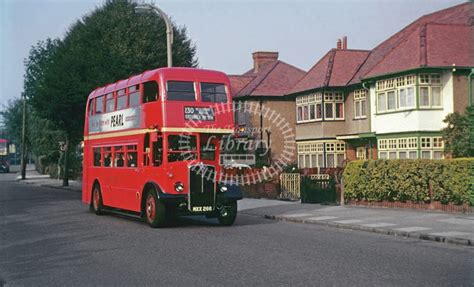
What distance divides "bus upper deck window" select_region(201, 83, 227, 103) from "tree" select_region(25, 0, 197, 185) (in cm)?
1560

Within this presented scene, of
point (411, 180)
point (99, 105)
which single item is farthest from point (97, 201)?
point (411, 180)

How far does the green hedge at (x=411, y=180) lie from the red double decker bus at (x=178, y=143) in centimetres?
628

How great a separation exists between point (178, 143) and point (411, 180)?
8.00 meters


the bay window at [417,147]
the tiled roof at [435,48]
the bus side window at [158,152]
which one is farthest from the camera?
the bay window at [417,147]

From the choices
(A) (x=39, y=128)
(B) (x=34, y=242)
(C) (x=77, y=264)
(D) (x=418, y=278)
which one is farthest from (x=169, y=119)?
(A) (x=39, y=128)

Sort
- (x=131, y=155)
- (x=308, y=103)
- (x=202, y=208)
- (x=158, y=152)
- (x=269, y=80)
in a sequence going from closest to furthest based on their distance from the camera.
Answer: (x=202, y=208), (x=158, y=152), (x=131, y=155), (x=308, y=103), (x=269, y=80)

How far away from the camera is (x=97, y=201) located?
21.7m

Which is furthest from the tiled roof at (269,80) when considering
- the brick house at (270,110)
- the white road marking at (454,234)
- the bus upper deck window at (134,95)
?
the white road marking at (454,234)

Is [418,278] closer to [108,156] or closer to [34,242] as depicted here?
[34,242]

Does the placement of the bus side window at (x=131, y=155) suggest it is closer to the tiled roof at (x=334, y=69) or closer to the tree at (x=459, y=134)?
the tree at (x=459, y=134)

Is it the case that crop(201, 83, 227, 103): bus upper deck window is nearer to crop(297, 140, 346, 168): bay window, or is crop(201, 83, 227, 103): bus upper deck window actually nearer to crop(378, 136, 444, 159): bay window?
crop(378, 136, 444, 159): bay window

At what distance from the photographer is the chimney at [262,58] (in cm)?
5388

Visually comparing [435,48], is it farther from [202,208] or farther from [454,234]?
[202,208]

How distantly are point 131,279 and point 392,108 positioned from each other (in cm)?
2456
